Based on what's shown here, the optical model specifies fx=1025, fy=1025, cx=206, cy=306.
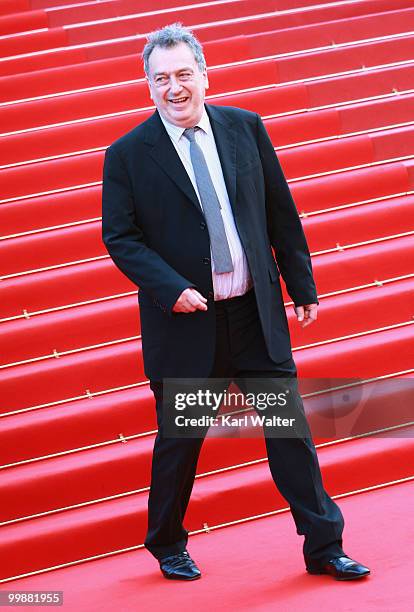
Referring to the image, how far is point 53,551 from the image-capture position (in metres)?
3.36

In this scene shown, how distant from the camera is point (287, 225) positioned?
287cm

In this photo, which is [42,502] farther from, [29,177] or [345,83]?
[345,83]

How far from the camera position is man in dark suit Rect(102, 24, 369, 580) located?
107 inches

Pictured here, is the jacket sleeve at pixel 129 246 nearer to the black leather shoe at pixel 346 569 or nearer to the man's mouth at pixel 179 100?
the man's mouth at pixel 179 100

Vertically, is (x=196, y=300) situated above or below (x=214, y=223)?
below

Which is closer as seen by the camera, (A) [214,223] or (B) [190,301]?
(B) [190,301]

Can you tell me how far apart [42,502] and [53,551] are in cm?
22

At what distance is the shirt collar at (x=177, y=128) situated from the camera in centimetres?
280

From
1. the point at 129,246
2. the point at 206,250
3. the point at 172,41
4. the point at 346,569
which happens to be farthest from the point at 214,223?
the point at 346,569

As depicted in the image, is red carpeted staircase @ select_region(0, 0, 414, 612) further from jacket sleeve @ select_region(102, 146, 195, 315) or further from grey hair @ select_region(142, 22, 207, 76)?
grey hair @ select_region(142, 22, 207, 76)

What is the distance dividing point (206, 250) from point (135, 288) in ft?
4.84

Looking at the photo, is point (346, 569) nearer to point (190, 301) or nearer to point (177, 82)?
point (190, 301)

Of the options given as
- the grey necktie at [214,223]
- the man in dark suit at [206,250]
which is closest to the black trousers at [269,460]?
the man in dark suit at [206,250]

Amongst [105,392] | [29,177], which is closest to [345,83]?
[29,177]
